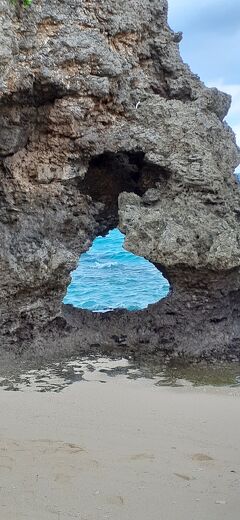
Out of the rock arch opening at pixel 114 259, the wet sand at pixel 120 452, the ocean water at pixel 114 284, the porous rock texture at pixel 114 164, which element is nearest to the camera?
the wet sand at pixel 120 452

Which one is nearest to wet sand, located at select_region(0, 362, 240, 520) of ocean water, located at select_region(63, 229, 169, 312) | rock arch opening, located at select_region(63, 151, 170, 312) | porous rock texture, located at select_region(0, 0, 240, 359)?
porous rock texture, located at select_region(0, 0, 240, 359)

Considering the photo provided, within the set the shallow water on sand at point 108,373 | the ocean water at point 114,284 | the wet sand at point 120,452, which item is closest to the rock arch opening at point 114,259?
the ocean water at point 114,284

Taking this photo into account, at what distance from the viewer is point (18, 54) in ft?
20.9

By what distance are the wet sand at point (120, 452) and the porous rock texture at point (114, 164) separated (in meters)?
1.26

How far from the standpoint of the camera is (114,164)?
751 centimetres

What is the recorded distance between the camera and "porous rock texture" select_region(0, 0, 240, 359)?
650 cm

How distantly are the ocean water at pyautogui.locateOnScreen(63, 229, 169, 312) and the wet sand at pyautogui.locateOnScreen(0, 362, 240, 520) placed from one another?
6481mm

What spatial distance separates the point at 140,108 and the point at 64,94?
35.7 inches

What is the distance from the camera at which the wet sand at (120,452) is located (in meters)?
3.74

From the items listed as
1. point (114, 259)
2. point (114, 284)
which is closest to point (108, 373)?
point (114, 284)

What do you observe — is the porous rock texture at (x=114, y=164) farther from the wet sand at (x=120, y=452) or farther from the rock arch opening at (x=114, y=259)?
the wet sand at (x=120, y=452)

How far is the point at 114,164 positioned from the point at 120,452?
3958mm

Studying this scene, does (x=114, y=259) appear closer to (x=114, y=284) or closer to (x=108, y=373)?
(x=114, y=284)

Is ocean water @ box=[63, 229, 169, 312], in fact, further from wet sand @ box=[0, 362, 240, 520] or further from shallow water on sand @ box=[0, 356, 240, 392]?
wet sand @ box=[0, 362, 240, 520]
